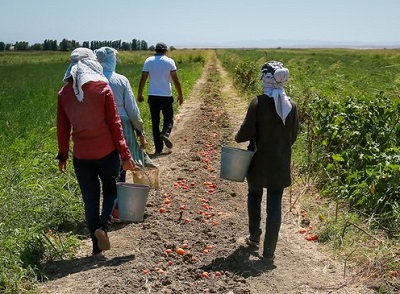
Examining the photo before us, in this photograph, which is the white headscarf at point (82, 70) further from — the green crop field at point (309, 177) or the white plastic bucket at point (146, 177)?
the white plastic bucket at point (146, 177)

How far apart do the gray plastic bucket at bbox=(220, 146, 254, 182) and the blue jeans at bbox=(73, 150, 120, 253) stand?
886mm

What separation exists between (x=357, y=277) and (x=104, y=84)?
2393mm

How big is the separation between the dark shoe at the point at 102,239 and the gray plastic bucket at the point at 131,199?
22cm

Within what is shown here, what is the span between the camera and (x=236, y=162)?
12.8 ft

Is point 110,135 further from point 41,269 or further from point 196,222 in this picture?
point 196,222

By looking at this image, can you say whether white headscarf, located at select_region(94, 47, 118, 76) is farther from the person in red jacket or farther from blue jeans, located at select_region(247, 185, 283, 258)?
blue jeans, located at select_region(247, 185, 283, 258)

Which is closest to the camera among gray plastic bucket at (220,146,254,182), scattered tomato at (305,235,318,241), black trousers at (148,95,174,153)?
gray plastic bucket at (220,146,254,182)

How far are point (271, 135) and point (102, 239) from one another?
1.56m

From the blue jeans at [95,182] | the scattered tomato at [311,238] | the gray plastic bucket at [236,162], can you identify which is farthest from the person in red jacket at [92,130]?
the scattered tomato at [311,238]

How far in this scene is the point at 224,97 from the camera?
1606 cm

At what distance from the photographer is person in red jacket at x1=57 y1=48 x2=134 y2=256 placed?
374 centimetres

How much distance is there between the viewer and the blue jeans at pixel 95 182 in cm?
392

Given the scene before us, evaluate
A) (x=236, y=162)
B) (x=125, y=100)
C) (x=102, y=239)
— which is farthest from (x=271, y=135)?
(x=125, y=100)

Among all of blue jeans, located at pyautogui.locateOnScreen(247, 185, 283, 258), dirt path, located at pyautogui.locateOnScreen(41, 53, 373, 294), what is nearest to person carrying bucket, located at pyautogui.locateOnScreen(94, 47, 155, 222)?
dirt path, located at pyautogui.locateOnScreen(41, 53, 373, 294)
